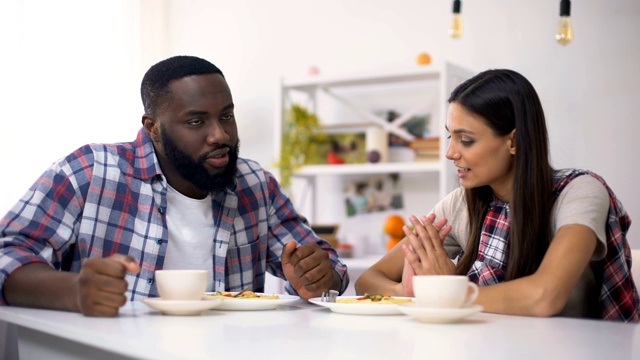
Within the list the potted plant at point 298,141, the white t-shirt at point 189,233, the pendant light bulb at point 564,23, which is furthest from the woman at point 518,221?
the potted plant at point 298,141

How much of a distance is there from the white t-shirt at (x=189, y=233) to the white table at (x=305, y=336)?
0.41 meters

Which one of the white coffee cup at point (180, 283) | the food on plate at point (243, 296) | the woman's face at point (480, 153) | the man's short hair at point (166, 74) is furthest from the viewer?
the man's short hair at point (166, 74)

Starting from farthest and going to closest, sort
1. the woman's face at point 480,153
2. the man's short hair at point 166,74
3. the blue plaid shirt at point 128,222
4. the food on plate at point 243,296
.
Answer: the man's short hair at point 166,74 → the woman's face at point 480,153 → the blue plaid shirt at point 128,222 → the food on plate at point 243,296

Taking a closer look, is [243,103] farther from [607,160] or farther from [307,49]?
[607,160]

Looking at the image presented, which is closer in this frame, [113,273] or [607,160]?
[113,273]

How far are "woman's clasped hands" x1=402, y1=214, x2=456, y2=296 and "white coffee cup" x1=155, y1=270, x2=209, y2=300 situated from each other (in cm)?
50

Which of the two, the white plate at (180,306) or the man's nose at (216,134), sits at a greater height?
the man's nose at (216,134)

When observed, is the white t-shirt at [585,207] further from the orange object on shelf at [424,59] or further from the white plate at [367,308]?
the orange object on shelf at [424,59]

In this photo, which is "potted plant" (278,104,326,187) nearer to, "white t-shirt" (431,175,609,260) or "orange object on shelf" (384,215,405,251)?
"orange object on shelf" (384,215,405,251)

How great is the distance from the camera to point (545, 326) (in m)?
1.25

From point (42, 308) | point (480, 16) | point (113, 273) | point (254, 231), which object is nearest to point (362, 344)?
point (113, 273)

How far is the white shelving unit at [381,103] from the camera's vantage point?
3600 mm

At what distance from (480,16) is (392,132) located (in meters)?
0.72

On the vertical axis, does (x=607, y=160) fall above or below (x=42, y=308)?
above
